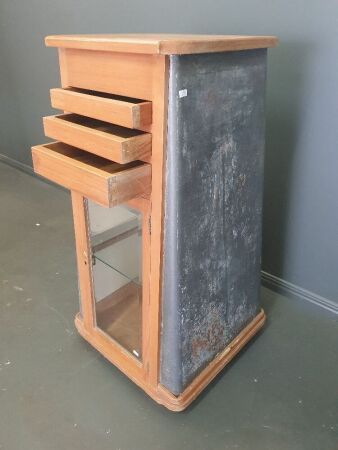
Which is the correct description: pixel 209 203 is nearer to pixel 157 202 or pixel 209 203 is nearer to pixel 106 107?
pixel 157 202

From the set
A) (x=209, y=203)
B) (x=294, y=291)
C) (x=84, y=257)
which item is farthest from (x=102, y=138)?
(x=294, y=291)

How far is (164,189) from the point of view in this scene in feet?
3.04

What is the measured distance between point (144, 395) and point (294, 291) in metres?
0.79

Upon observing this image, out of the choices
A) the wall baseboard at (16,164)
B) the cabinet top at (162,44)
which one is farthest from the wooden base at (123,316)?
the wall baseboard at (16,164)

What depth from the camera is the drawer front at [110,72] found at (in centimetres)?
85

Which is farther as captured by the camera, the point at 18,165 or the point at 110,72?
the point at 18,165

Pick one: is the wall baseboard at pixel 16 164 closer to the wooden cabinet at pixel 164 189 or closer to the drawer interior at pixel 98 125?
the wooden cabinet at pixel 164 189

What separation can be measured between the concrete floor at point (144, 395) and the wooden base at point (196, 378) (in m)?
0.06

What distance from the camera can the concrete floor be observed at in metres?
1.14

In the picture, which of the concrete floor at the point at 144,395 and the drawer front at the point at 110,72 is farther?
the concrete floor at the point at 144,395

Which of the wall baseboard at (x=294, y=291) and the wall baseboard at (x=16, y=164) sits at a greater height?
the wall baseboard at (x=16, y=164)

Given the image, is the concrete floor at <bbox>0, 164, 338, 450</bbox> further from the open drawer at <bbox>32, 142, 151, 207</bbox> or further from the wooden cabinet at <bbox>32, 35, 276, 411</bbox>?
the open drawer at <bbox>32, 142, 151, 207</bbox>

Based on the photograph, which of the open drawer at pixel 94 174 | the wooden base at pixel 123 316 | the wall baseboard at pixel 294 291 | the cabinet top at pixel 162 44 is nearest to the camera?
the cabinet top at pixel 162 44

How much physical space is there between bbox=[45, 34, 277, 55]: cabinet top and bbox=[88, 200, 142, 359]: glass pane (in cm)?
41
